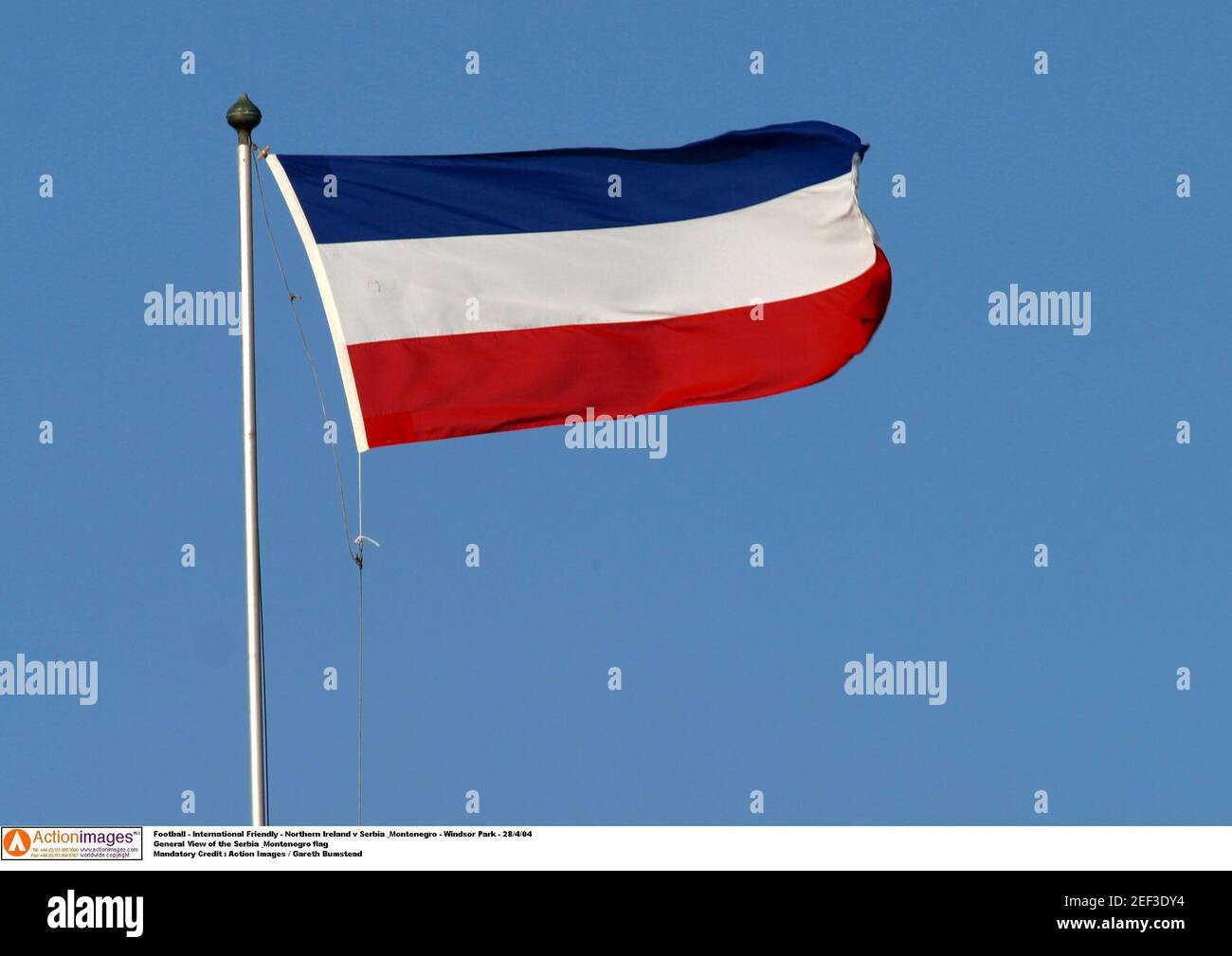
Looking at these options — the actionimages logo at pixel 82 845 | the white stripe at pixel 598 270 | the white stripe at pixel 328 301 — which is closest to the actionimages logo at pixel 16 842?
the actionimages logo at pixel 82 845

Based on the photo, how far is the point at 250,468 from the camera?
25734 millimetres

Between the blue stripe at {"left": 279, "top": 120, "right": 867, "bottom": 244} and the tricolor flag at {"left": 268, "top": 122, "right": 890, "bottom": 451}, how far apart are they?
0.02 meters

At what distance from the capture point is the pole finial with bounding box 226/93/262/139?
26375 mm

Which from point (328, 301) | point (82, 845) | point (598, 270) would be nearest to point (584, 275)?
point (598, 270)

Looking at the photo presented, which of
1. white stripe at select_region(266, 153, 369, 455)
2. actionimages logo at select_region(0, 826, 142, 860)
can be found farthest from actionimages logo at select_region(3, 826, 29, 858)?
white stripe at select_region(266, 153, 369, 455)

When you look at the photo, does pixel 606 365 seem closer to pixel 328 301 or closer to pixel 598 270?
pixel 598 270

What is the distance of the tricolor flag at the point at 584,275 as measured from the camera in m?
27.8

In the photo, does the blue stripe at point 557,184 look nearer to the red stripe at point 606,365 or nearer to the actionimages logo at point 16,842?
the red stripe at point 606,365
